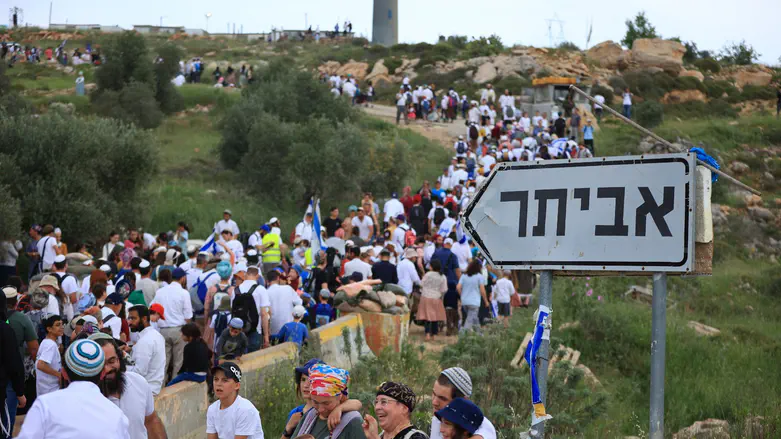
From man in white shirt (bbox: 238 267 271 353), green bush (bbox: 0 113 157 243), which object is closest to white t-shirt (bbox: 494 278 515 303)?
man in white shirt (bbox: 238 267 271 353)

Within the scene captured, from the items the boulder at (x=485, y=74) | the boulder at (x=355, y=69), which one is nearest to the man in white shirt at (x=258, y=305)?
the boulder at (x=485, y=74)

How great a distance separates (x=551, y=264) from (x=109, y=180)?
71.7ft

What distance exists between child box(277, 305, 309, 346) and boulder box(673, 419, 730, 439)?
199 inches

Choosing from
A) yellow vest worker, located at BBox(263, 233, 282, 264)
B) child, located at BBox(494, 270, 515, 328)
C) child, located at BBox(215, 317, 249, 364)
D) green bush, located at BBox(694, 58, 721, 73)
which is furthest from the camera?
green bush, located at BBox(694, 58, 721, 73)

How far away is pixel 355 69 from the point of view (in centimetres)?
6388

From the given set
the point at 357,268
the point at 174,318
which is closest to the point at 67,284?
the point at 174,318

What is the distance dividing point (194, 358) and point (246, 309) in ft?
6.70

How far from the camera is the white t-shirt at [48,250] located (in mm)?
15914

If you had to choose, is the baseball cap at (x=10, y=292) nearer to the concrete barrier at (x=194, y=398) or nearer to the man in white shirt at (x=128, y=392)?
the concrete barrier at (x=194, y=398)

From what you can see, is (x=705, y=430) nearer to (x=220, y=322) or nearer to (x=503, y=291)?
(x=503, y=291)

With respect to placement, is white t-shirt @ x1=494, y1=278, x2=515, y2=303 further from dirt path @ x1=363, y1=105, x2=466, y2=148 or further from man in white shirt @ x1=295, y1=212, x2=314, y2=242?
dirt path @ x1=363, y1=105, x2=466, y2=148

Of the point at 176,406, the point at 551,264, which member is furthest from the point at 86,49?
the point at 551,264

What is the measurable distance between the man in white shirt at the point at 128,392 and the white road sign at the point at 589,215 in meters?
2.49

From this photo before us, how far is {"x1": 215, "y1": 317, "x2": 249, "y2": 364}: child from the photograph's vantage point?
33.8ft
